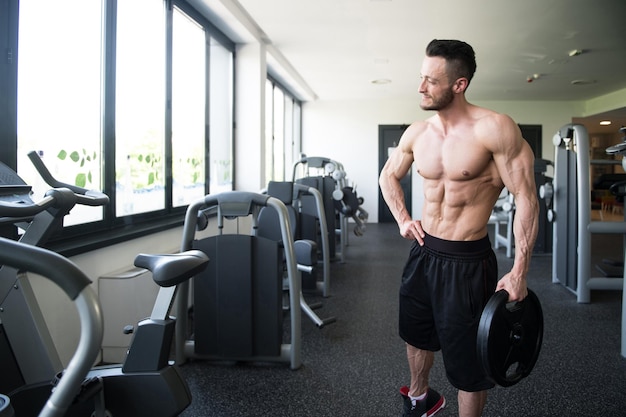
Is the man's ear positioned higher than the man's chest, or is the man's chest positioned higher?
the man's ear

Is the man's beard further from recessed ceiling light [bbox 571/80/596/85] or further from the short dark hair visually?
recessed ceiling light [bbox 571/80/596/85]

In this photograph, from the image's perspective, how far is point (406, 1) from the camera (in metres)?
4.14

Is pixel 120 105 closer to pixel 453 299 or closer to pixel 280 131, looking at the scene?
pixel 453 299

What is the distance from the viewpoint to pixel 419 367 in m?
1.93

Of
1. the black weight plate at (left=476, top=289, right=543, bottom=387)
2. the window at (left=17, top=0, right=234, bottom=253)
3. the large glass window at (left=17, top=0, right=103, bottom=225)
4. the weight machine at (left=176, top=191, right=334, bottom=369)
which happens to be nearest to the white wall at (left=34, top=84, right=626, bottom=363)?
the window at (left=17, top=0, right=234, bottom=253)

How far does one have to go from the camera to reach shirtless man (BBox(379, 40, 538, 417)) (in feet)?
5.23

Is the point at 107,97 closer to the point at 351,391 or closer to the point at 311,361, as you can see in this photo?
the point at 311,361

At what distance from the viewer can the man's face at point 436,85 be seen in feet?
5.45

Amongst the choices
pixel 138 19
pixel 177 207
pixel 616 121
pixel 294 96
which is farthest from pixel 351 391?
pixel 616 121

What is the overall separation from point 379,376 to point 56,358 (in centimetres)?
153

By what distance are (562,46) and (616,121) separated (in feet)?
22.7

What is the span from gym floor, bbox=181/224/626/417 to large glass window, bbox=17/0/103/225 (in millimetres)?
1214

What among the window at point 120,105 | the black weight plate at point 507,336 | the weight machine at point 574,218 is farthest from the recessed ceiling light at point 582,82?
the black weight plate at point 507,336

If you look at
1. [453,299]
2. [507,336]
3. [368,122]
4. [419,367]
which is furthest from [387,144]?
[507,336]
